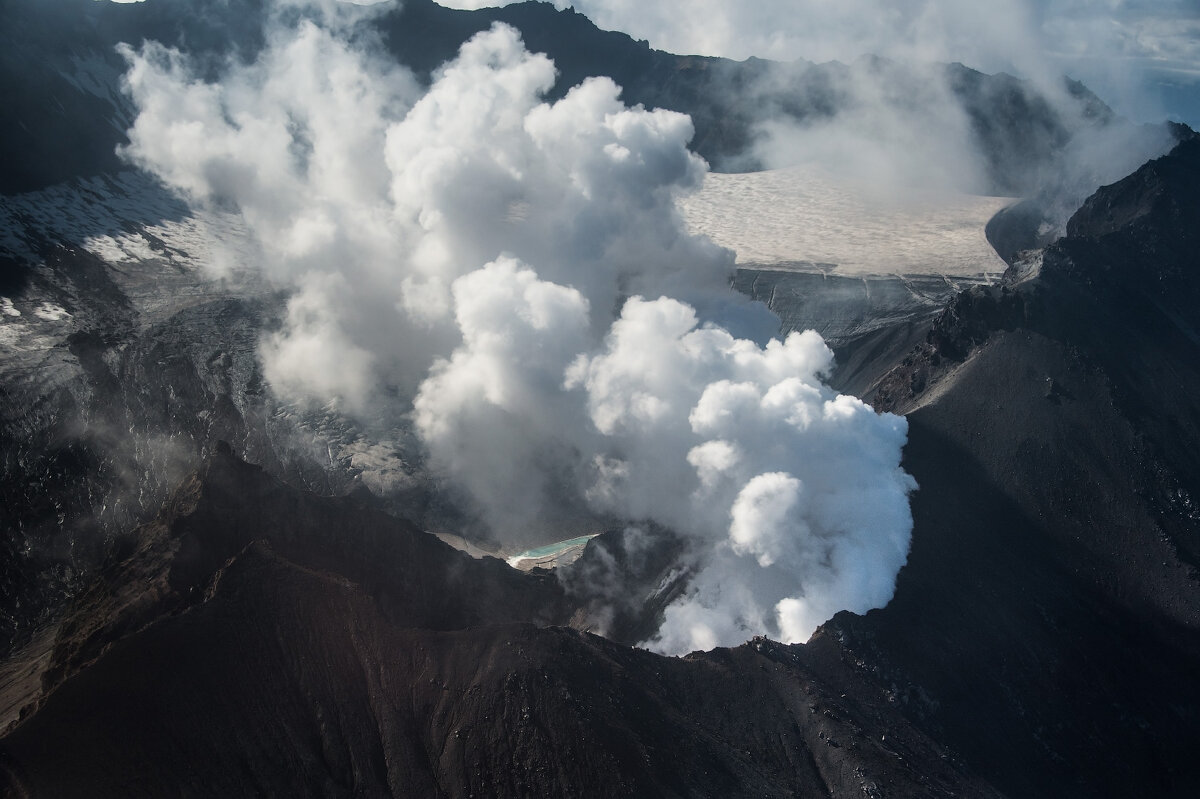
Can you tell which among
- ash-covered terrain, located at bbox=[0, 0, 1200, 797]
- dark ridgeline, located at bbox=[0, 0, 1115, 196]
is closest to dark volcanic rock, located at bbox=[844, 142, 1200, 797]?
ash-covered terrain, located at bbox=[0, 0, 1200, 797]

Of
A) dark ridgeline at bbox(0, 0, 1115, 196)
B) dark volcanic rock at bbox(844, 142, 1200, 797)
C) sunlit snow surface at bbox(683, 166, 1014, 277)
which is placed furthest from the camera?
sunlit snow surface at bbox(683, 166, 1014, 277)

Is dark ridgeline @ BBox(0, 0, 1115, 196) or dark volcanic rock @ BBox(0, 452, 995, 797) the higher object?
dark volcanic rock @ BBox(0, 452, 995, 797)

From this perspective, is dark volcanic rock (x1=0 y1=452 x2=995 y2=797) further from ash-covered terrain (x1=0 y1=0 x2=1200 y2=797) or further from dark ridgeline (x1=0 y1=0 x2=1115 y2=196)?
dark ridgeline (x1=0 y1=0 x2=1115 y2=196)

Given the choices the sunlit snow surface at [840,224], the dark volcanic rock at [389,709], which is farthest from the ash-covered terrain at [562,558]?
the sunlit snow surface at [840,224]

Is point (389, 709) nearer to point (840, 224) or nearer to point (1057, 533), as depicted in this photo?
point (1057, 533)

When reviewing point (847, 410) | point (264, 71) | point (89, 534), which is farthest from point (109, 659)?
point (264, 71)

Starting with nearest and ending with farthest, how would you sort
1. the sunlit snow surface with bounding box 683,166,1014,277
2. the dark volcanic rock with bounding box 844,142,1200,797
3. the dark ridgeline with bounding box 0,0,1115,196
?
1. the dark volcanic rock with bounding box 844,142,1200,797
2. the dark ridgeline with bounding box 0,0,1115,196
3. the sunlit snow surface with bounding box 683,166,1014,277

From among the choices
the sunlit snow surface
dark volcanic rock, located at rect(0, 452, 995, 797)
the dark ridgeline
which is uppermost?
dark volcanic rock, located at rect(0, 452, 995, 797)

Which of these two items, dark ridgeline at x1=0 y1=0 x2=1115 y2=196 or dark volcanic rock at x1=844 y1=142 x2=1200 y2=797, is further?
dark ridgeline at x1=0 y1=0 x2=1115 y2=196
